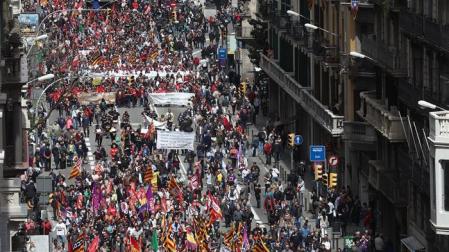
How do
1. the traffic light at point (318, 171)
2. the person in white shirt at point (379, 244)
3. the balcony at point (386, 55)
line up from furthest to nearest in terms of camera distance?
the traffic light at point (318, 171)
the balcony at point (386, 55)
the person in white shirt at point (379, 244)

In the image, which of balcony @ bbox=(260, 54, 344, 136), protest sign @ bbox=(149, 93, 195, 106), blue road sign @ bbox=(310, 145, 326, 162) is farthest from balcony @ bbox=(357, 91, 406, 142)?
protest sign @ bbox=(149, 93, 195, 106)

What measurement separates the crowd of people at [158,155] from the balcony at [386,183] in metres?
1.62

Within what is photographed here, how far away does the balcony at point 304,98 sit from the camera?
407 feet

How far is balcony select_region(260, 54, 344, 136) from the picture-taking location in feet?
407

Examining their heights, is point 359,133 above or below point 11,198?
below

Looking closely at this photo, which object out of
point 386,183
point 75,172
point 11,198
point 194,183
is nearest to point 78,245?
point 11,198

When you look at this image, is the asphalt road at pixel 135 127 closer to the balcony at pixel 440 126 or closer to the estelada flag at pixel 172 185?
the estelada flag at pixel 172 185

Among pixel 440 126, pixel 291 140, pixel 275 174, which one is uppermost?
pixel 440 126

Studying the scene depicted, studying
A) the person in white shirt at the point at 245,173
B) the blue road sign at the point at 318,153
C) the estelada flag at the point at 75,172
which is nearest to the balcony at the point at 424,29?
the blue road sign at the point at 318,153

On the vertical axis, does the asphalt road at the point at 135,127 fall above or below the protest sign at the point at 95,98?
below

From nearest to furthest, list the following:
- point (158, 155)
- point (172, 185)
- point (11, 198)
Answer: point (11, 198) → point (172, 185) → point (158, 155)

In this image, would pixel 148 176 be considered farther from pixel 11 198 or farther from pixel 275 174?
pixel 11 198

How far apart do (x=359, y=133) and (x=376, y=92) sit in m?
4.01

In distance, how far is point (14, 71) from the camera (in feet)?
318
